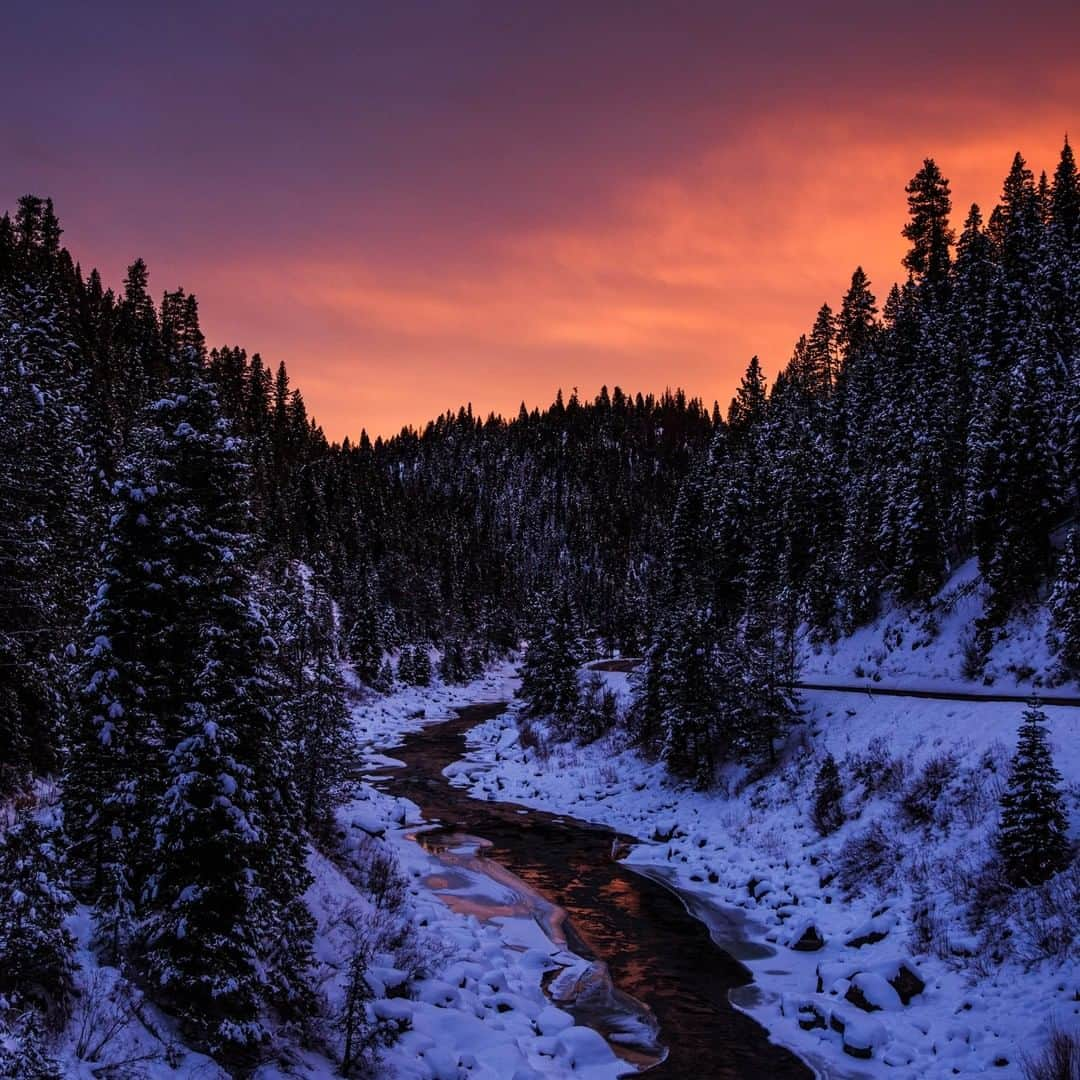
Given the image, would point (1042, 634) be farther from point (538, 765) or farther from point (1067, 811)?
point (538, 765)

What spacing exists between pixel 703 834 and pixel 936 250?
64.3 meters

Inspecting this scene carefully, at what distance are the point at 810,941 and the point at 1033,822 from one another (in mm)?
5412

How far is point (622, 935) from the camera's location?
1802 centimetres

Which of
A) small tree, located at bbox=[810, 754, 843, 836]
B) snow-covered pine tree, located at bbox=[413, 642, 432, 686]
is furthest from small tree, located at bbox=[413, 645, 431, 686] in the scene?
small tree, located at bbox=[810, 754, 843, 836]

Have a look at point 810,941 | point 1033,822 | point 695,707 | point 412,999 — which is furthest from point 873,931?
point 695,707

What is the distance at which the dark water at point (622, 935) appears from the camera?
41.1 feet

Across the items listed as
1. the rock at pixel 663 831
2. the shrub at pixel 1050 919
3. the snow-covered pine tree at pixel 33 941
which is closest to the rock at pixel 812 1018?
the shrub at pixel 1050 919

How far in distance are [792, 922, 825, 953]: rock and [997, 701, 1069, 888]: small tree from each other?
166 inches

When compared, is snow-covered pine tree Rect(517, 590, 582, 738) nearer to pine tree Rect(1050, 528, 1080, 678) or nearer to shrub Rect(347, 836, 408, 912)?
shrub Rect(347, 836, 408, 912)

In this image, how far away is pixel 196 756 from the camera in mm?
9961

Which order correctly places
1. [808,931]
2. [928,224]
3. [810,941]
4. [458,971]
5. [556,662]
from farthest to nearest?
[928,224]
[556,662]
[808,931]
[810,941]
[458,971]

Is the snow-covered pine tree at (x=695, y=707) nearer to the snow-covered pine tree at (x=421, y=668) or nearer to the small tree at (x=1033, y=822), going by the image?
the small tree at (x=1033, y=822)

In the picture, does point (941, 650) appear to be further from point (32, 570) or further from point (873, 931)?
point (32, 570)

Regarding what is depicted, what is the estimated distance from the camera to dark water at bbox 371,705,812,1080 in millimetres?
12539
